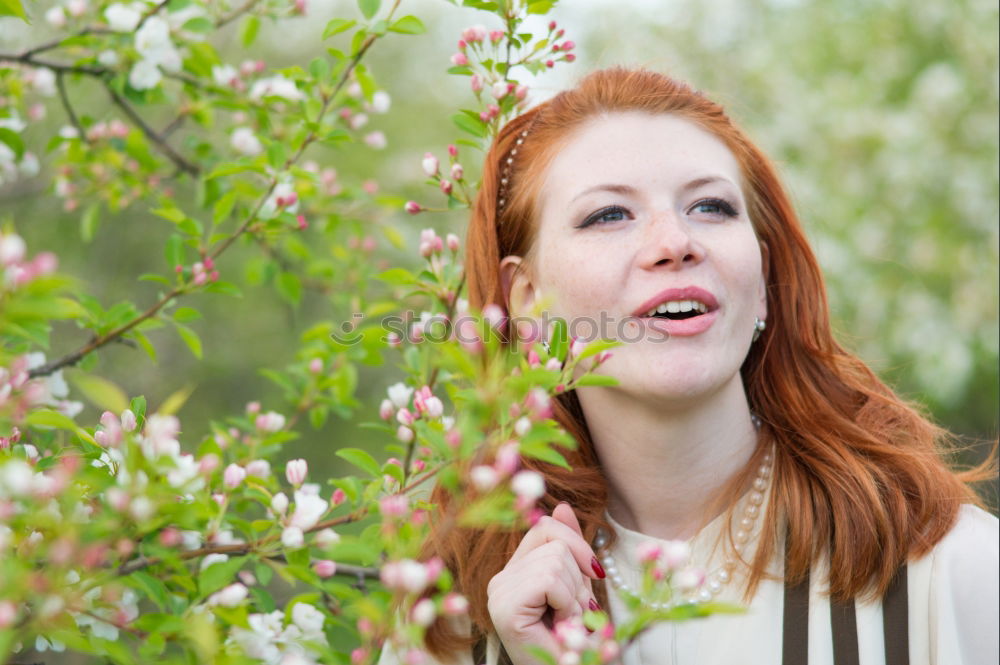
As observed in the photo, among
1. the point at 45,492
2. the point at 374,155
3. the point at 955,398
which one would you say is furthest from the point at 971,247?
the point at 374,155

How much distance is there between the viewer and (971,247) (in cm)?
704

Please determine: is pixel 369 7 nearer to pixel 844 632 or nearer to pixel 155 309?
pixel 155 309

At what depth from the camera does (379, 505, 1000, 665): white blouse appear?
1.87 m

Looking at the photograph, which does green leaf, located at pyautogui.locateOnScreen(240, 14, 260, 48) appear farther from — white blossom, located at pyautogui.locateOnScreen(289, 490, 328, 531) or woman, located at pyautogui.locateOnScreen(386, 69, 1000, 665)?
white blossom, located at pyautogui.locateOnScreen(289, 490, 328, 531)

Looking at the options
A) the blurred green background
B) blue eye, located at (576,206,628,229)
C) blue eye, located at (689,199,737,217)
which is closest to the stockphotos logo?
blue eye, located at (576,206,628,229)

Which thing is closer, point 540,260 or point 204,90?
point 540,260

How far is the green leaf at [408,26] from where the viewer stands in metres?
2.08

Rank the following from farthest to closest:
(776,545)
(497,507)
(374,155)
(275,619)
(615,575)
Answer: (374,155) < (615,575) < (776,545) < (275,619) < (497,507)

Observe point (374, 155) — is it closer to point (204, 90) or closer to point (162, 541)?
point (204, 90)

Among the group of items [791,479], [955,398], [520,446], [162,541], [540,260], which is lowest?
→ [955,398]

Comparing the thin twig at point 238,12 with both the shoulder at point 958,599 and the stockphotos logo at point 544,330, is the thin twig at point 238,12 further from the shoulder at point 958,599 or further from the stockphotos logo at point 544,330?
the shoulder at point 958,599

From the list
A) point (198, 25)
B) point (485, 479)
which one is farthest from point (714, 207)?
point (485, 479)

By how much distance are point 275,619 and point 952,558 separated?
1.26 m

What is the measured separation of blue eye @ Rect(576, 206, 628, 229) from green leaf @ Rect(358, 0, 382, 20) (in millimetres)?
633
